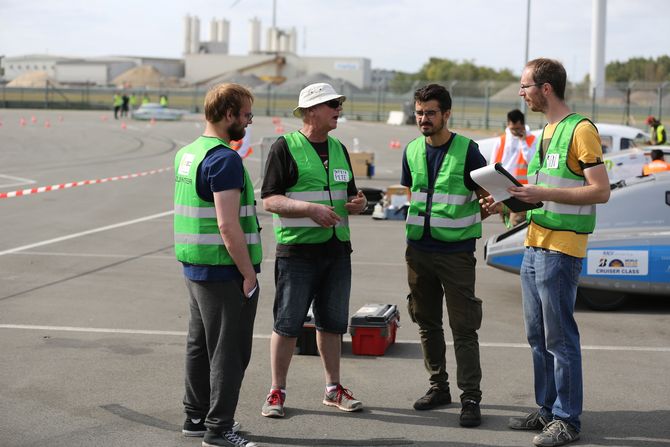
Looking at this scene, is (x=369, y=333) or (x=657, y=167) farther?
(x=657, y=167)

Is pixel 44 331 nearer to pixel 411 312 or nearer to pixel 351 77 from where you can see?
pixel 411 312

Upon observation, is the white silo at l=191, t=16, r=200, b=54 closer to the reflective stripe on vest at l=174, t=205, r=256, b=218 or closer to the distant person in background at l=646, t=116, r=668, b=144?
the distant person in background at l=646, t=116, r=668, b=144


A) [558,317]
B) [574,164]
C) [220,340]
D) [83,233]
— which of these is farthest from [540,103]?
[83,233]

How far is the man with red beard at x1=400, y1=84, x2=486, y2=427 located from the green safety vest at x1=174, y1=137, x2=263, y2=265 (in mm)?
1276

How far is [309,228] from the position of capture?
20.0 feet

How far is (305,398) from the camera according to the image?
256 inches

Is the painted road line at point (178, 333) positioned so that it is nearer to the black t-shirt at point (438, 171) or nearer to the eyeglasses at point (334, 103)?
the black t-shirt at point (438, 171)

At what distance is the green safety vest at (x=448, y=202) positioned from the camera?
614 centimetres

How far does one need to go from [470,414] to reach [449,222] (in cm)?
116

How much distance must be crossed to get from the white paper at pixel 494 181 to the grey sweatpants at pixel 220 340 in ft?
4.56

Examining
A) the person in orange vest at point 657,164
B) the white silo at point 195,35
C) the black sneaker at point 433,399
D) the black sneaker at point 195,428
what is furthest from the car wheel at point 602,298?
the white silo at point 195,35

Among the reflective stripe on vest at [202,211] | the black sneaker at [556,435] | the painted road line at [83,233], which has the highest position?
the reflective stripe on vest at [202,211]

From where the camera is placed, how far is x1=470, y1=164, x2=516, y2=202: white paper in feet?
17.9

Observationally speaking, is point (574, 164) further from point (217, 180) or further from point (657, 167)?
point (657, 167)
